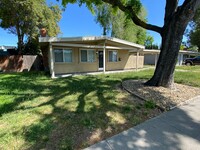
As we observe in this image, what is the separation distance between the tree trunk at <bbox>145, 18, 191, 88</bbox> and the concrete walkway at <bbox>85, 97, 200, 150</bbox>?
231 cm

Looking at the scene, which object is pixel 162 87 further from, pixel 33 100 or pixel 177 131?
pixel 33 100

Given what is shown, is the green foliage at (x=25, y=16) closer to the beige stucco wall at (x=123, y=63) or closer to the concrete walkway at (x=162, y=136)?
the beige stucco wall at (x=123, y=63)

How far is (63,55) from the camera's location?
11.3 m

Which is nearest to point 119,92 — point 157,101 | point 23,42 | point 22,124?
point 157,101

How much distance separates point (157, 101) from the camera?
4.80 m

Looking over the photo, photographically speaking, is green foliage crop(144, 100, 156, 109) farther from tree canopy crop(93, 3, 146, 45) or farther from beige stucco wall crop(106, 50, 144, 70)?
tree canopy crop(93, 3, 146, 45)

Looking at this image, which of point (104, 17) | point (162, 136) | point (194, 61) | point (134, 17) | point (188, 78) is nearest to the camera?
point (162, 136)

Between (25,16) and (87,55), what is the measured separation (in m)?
8.44

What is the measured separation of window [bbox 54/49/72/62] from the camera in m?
11.1

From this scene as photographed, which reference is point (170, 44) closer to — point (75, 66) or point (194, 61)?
point (75, 66)

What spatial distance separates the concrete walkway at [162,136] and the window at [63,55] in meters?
9.16

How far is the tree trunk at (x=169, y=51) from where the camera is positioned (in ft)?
18.4

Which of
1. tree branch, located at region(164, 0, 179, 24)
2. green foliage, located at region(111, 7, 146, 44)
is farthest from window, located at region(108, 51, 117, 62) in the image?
green foliage, located at region(111, 7, 146, 44)

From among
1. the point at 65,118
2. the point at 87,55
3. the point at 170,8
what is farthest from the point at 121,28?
the point at 65,118
